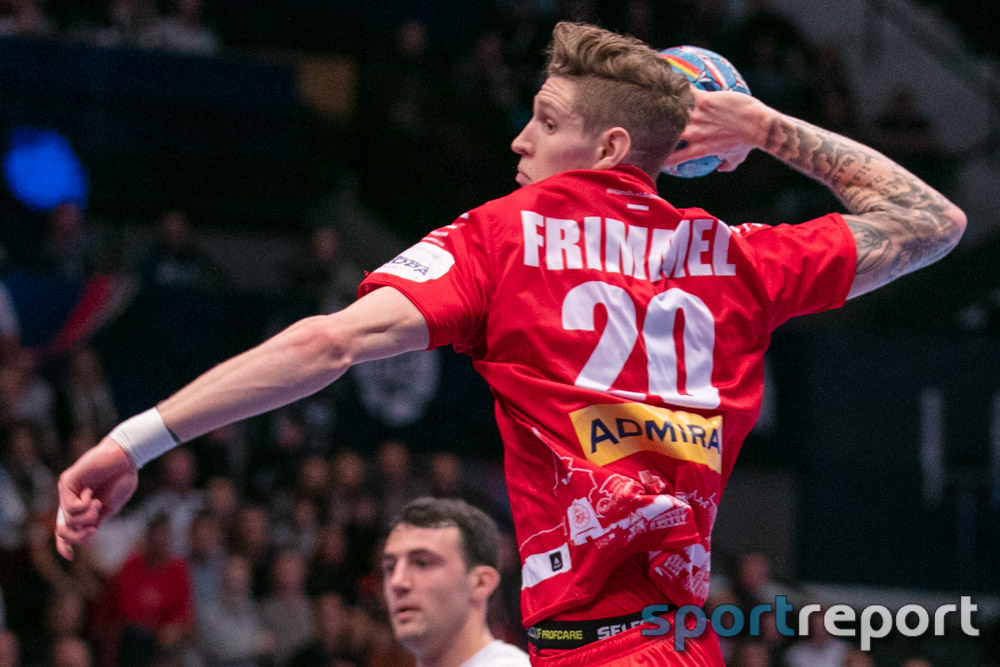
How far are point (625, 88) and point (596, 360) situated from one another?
63 cm

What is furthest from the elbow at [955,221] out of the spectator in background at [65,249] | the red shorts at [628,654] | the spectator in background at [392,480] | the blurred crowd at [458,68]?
the spectator in background at [65,249]

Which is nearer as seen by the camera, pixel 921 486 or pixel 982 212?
pixel 921 486

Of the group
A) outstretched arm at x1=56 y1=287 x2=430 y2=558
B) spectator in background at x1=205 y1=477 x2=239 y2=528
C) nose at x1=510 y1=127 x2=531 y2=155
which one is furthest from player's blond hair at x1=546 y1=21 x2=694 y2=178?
spectator in background at x1=205 y1=477 x2=239 y2=528

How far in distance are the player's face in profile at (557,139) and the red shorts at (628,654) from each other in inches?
Answer: 41.7

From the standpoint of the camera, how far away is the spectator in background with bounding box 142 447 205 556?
383 inches

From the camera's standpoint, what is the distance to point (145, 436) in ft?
8.08

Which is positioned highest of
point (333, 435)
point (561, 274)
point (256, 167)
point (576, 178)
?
point (256, 167)

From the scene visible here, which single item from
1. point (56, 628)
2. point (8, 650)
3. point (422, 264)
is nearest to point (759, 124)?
point (422, 264)

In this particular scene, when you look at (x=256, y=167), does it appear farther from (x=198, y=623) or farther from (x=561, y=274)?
(x=561, y=274)

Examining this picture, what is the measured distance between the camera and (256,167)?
13.5 m

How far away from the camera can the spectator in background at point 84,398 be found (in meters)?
10.3

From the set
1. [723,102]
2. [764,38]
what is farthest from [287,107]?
[723,102]

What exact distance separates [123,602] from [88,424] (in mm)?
1816

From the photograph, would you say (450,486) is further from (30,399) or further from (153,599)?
(30,399)
